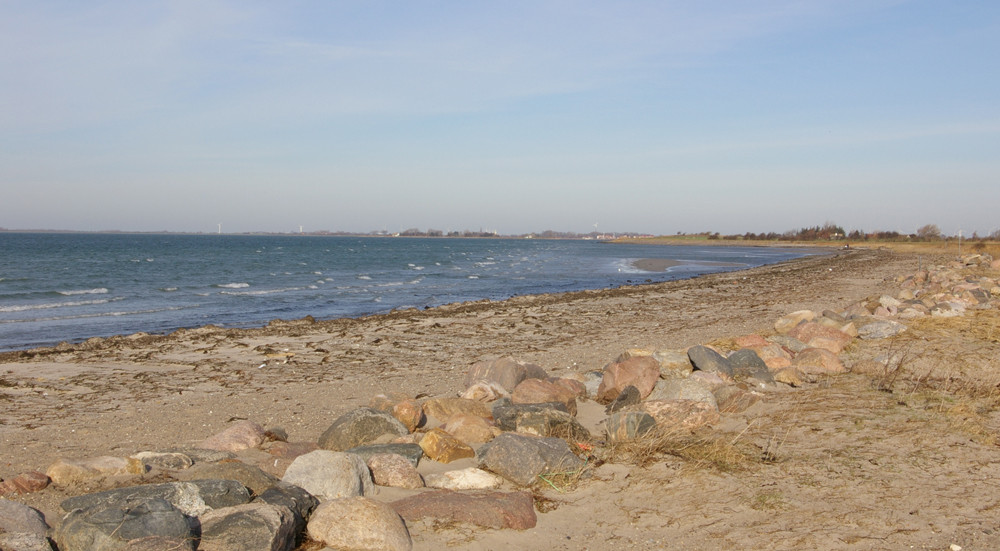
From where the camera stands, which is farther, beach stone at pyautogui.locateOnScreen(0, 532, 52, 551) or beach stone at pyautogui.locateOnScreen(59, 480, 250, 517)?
beach stone at pyautogui.locateOnScreen(59, 480, 250, 517)

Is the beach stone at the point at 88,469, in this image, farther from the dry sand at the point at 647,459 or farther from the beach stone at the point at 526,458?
the beach stone at the point at 526,458

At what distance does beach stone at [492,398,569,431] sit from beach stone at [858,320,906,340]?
21.7 ft

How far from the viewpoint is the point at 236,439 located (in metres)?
6.54

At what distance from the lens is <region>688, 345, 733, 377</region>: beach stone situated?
856 centimetres

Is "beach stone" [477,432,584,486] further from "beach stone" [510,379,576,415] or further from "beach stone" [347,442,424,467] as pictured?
"beach stone" [510,379,576,415]

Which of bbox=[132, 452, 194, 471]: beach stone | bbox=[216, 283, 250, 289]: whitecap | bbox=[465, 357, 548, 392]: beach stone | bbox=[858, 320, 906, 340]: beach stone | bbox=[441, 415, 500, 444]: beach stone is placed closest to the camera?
bbox=[132, 452, 194, 471]: beach stone

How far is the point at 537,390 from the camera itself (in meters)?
7.70

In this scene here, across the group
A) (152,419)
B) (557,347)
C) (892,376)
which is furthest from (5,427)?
(892,376)

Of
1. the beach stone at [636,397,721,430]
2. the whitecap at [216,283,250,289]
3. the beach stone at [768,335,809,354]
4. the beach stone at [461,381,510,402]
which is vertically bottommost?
the whitecap at [216,283,250,289]

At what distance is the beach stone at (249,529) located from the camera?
4.04 m

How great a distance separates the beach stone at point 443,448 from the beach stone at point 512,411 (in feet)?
2.40

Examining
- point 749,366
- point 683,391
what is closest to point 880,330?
point 749,366

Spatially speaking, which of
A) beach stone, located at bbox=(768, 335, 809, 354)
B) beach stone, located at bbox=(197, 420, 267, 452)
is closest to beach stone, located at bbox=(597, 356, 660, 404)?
beach stone, located at bbox=(768, 335, 809, 354)

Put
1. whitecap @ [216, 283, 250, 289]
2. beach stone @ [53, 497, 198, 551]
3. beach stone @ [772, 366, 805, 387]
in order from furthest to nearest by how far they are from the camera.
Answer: whitecap @ [216, 283, 250, 289]
beach stone @ [772, 366, 805, 387]
beach stone @ [53, 497, 198, 551]
